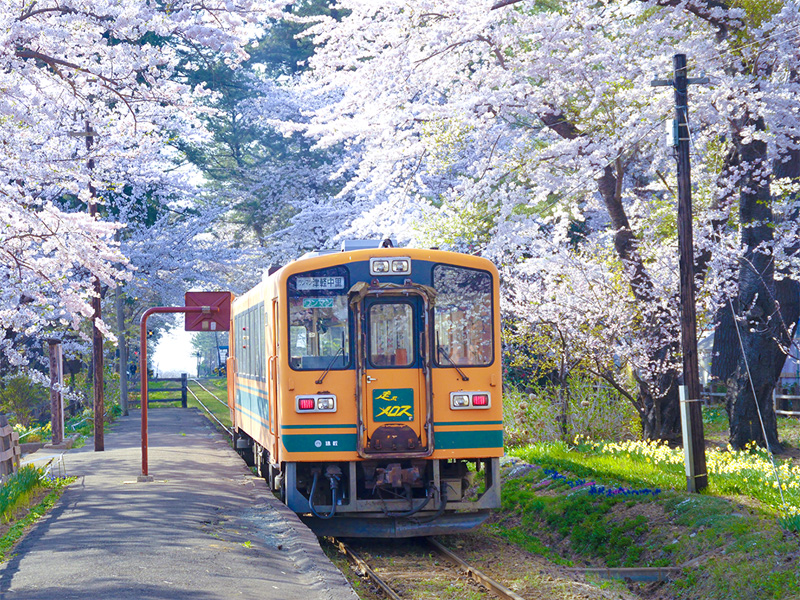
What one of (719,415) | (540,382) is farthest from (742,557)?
(719,415)

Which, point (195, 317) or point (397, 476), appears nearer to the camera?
point (397, 476)

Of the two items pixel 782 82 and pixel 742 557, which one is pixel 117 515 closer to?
pixel 742 557

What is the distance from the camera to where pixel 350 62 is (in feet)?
51.9

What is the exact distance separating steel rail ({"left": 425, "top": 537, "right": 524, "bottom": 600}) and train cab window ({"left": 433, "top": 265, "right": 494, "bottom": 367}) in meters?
2.00

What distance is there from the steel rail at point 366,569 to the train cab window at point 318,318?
2.04 meters

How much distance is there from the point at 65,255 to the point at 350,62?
591 centimetres

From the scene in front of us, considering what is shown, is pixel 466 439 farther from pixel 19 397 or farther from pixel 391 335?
pixel 19 397

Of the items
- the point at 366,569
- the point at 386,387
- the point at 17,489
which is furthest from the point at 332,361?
the point at 17,489

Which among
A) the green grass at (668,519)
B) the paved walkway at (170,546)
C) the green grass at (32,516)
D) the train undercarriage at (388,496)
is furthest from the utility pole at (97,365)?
the train undercarriage at (388,496)

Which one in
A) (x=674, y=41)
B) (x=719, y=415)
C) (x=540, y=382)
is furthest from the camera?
(x=719, y=415)

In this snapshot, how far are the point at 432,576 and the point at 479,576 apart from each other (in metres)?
0.57

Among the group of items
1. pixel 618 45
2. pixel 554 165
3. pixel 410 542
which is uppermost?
pixel 618 45

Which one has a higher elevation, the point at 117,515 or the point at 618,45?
the point at 618,45

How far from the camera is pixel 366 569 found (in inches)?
376
